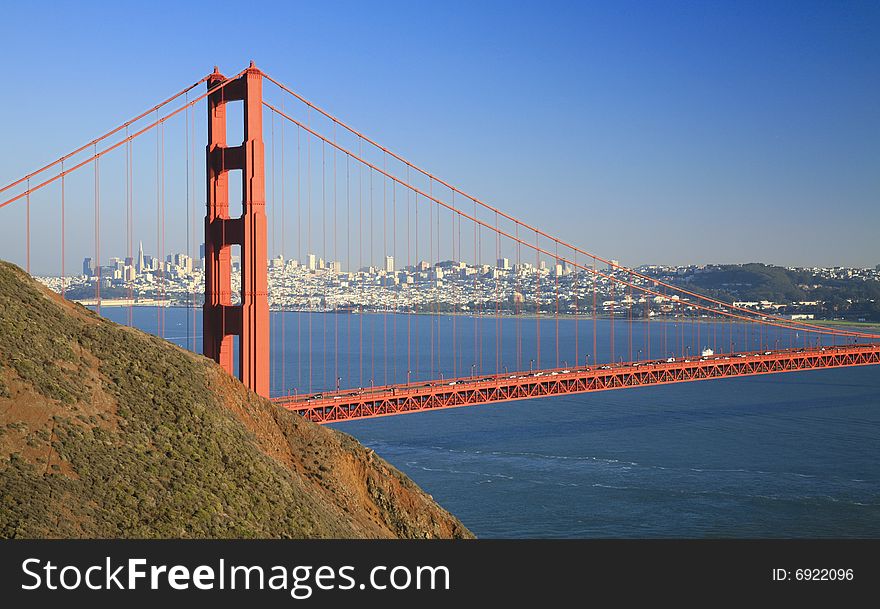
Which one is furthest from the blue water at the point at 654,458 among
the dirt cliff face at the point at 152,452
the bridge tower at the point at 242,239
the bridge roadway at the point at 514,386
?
the dirt cliff face at the point at 152,452

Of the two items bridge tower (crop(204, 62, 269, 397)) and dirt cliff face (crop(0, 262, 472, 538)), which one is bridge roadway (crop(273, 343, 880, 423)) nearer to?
bridge tower (crop(204, 62, 269, 397))

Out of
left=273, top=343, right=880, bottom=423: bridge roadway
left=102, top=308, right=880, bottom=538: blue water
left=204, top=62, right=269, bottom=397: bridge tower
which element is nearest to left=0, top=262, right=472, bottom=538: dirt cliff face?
left=204, top=62, right=269, bottom=397: bridge tower

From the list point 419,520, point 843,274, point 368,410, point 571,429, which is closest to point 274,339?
point 571,429

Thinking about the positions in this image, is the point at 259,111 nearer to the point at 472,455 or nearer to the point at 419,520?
the point at 419,520

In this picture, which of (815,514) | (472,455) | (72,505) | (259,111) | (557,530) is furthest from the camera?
(472,455)

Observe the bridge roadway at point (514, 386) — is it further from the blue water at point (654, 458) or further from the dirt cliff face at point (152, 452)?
the dirt cliff face at point (152, 452)

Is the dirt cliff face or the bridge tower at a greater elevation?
the bridge tower
